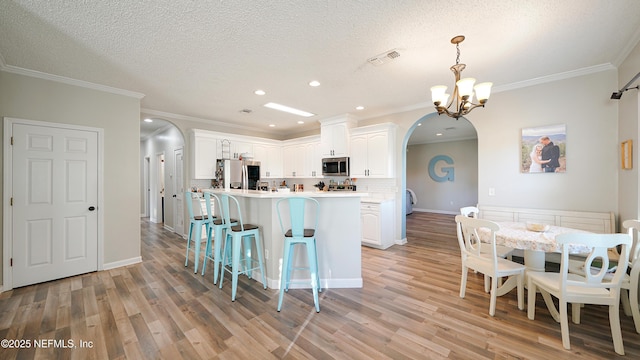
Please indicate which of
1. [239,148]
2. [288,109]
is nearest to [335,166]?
[288,109]

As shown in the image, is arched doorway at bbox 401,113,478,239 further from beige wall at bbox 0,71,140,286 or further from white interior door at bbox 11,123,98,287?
white interior door at bbox 11,123,98,287

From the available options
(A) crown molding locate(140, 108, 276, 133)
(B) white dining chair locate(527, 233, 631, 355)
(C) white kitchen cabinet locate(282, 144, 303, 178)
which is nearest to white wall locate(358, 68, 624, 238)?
(B) white dining chair locate(527, 233, 631, 355)

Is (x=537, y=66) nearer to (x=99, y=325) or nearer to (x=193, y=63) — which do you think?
(x=193, y=63)

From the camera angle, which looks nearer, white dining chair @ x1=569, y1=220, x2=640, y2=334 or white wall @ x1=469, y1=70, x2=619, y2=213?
white dining chair @ x1=569, y1=220, x2=640, y2=334

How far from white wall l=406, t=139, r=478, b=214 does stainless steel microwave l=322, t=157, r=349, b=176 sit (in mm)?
5245

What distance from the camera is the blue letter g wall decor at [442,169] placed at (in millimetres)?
8734

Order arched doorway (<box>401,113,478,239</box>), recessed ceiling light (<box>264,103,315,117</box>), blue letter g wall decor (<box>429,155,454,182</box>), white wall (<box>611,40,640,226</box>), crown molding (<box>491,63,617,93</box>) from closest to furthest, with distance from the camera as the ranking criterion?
white wall (<box>611,40,640,226</box>), crown molding (<box>491,63,617,93</box>), recessed ceiling light (<box>264,103,315,117</box>), arched doorway (<box>401,113,478,239</box>), blue letter g wall decor (<box>429,155,454,182</box>)

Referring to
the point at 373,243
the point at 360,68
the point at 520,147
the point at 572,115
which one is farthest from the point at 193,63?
the point at 572,115

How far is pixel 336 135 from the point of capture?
552 cm

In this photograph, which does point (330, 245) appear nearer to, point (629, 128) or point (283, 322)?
point (283, 322)

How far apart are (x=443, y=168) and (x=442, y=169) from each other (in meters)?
0.05

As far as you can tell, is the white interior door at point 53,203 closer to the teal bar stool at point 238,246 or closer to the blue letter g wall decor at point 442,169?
the teal bar stool at point 238,246

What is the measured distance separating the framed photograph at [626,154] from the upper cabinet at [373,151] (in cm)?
294

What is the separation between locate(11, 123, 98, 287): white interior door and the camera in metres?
3.04
